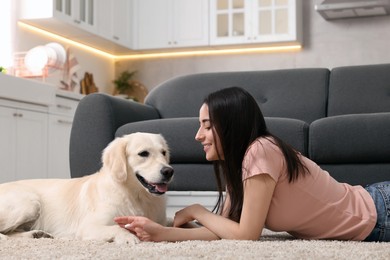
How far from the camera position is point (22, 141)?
177 inches

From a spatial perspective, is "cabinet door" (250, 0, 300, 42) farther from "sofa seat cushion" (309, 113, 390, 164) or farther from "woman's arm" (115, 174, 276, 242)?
"woman's arm" (115, 174, 276, 242)

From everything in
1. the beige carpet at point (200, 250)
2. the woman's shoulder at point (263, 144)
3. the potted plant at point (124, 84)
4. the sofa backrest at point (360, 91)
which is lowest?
the beige carpet at point (200, 250)

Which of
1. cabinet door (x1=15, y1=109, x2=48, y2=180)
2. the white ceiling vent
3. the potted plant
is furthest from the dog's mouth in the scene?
the potted plant

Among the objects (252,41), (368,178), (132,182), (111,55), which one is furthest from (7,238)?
(111,55)

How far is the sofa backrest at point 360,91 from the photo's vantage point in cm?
370

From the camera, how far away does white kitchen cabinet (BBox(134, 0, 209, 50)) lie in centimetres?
657

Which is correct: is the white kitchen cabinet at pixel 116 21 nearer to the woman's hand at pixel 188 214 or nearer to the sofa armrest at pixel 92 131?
the sofa armrest at pixel 92 131

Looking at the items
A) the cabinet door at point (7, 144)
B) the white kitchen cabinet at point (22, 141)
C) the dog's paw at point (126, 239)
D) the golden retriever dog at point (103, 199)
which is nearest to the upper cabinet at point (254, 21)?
the white kitchen cabinet at point (22, 141)

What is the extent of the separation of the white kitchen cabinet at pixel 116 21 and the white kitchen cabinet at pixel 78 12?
4.8 inches

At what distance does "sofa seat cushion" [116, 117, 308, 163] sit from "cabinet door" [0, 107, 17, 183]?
1367 mm

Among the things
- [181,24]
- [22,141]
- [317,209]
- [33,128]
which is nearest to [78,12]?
[181,24]

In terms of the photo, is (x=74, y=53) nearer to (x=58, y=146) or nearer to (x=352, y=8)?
(x=58, y=146)

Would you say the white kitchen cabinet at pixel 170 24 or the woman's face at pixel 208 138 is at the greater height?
the white kitchen cabinet at pixel 170 24

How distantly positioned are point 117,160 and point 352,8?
14.4ft
